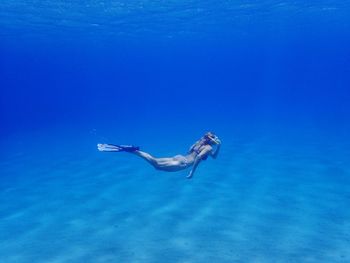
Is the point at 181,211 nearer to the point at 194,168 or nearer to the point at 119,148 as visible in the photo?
the point at 194,168

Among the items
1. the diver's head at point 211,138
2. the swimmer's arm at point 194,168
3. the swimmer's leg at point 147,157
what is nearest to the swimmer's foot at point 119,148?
the swimmer's leg at point 147,157

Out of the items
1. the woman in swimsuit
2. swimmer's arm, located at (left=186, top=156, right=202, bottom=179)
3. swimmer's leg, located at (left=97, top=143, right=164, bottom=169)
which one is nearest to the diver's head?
the woman in swimsuit

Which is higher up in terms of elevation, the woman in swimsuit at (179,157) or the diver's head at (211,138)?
the diver's head at (211,138)

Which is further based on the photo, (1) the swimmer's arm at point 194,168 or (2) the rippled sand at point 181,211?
(1) the swimmer's arm at point 194,168

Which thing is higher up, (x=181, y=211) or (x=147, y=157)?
(x=147, y=157)

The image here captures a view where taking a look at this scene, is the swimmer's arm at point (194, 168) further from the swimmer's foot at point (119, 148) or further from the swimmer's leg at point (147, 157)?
the swimmer's foot at point (119, 148)

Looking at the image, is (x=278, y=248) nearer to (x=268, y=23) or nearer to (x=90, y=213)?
(x=90, y=213)

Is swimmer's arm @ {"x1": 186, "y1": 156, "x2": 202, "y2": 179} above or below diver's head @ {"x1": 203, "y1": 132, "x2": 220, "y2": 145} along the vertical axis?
below

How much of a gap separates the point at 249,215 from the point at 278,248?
2.30 metres

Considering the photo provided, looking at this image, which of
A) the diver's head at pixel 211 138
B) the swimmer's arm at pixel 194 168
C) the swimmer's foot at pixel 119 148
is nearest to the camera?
the swimmer's arm at pixel 194 168

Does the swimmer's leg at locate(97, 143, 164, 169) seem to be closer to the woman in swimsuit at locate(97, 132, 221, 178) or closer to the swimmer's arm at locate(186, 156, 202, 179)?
the woman in swimsuit at locate(97, 132, 221, 178)

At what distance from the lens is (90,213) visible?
1182cm

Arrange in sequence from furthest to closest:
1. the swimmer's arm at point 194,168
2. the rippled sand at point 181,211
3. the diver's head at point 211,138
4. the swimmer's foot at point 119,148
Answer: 1. the diver's head at point 211,138
2. the swimmer's foot at point 119,148
3. the swimmer's arm at point 194,168
4. the rippled sand at point 181,211

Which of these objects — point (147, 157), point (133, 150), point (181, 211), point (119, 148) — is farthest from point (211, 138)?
point (119, 148)
